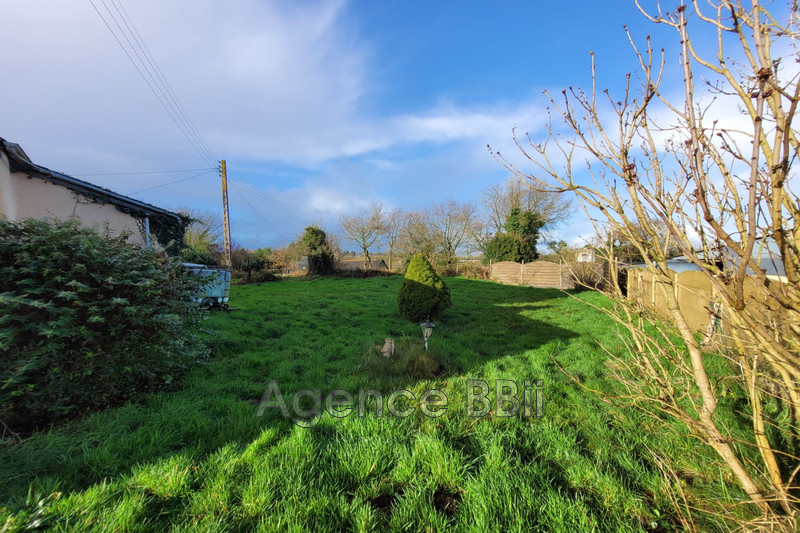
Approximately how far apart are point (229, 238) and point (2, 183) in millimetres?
12285

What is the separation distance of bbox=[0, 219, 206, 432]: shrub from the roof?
3753mm

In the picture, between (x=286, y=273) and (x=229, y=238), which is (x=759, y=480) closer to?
(x=229, y=238)

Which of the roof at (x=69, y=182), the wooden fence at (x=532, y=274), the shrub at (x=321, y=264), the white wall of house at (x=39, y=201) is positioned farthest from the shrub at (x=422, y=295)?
the shrub at (x=321, y=264)

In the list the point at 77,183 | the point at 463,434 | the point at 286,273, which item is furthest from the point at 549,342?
the point at 286,273

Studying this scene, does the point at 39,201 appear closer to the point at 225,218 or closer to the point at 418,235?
the point at 225,218

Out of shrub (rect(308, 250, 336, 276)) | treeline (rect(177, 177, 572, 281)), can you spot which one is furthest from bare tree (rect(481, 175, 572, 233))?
shrub (rect(308, 250, 336, 276))

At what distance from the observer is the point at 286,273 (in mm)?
21000

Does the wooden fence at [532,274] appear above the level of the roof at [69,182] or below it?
below

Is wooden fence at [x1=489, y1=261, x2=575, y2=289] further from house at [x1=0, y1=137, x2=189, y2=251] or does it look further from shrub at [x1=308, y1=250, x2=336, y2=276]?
house at [x1=0, y1=137, x2=189, y2=251]

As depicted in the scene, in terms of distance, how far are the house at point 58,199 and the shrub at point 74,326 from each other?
109cm

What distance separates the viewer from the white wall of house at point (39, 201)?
201 inches

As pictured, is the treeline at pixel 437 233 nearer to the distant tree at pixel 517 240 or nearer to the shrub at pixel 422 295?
the distant tree at pixel 517 240

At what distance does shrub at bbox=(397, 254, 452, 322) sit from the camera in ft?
23.9

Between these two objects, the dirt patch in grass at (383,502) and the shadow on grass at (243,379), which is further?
the shadow on grass at (243,379)
